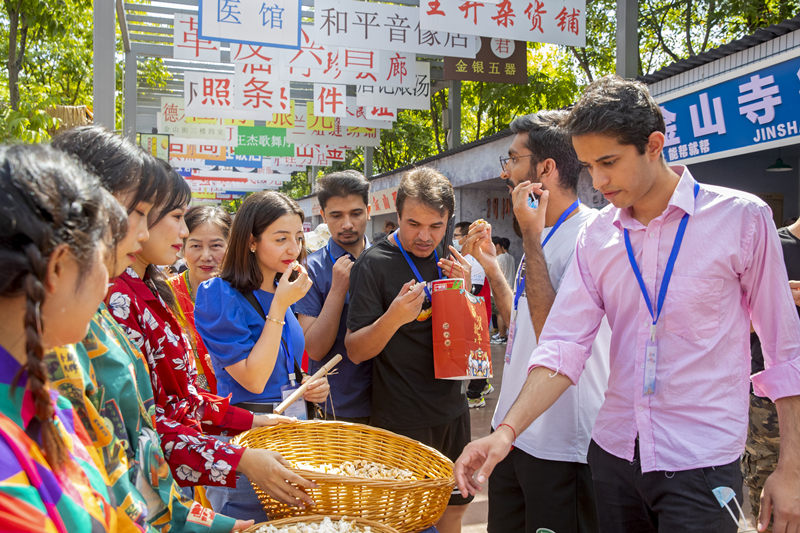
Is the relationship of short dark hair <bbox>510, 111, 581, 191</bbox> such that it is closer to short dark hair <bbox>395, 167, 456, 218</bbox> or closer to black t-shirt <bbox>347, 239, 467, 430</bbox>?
short dark hair <bbox>395, 167, 456, 218</bbox>

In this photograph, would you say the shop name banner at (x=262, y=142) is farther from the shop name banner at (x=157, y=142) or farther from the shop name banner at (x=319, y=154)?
the shop name banner at (x=157, y=142)

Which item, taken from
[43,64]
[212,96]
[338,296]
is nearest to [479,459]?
[338,296]

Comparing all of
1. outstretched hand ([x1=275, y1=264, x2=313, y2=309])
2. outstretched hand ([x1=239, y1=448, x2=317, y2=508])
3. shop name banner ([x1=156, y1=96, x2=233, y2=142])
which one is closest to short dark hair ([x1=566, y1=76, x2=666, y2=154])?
outstretched hand ([x1=275, y1=264, x2=313, y2=309])

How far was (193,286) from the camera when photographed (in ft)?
11.8

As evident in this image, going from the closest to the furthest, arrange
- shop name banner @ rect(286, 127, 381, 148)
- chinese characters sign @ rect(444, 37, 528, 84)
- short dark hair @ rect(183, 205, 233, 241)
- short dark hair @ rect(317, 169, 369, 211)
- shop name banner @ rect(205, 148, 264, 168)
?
1. short dark hair @ rect(317, 169, 369, 211)
2. short dark hair @ rect(183, 205, 233, 241)
3. chinese characters sign @ rect(444, 37, 528, 84)
4. shop name banner @ rect(286, 127, 381, 148)
5. shop name banner @ rect(205, 148, 264, 168)

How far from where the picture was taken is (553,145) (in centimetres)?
231

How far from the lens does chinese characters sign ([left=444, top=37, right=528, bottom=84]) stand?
28.1 feet

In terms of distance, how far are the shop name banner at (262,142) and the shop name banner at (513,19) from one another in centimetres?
700

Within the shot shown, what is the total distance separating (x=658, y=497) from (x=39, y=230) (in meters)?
1.54

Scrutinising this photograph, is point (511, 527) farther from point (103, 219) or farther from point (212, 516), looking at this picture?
point (103, 219)

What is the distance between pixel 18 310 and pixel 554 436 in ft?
5.70

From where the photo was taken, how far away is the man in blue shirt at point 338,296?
281cm

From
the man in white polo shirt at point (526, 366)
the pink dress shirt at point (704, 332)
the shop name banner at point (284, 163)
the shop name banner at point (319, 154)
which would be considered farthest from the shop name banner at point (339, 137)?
the pink dress shirt at point (704, 332)

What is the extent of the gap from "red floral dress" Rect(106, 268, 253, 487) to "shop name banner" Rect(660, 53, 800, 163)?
543cm
